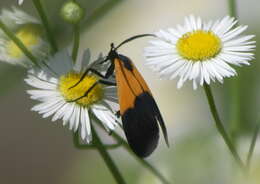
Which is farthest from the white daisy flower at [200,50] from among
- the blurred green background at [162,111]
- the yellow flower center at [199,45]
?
the blurred green background at [162,111]

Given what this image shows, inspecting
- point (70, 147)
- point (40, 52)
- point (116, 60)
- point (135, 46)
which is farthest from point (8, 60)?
point (70, 147)

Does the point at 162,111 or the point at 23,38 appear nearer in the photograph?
the point at 23,38

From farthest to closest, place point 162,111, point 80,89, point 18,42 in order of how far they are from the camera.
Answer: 1. point 162,111
2. point 80,89
3. point 18,42

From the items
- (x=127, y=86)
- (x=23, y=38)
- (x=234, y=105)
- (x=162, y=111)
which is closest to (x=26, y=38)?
(x=23, y=38)

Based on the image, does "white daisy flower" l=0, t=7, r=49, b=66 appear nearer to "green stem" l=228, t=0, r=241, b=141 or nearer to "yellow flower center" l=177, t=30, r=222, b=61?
"yellow flower center" l=177, t=30, r=222, b=61

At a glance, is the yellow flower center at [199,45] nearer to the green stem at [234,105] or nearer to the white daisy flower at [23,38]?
the green stem at [234,105]

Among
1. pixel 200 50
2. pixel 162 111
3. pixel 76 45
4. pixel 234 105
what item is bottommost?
pixel 162 111

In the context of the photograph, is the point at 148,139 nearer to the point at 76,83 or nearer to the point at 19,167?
the point at 76,83

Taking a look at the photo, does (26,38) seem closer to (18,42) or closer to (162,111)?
(18,42)
